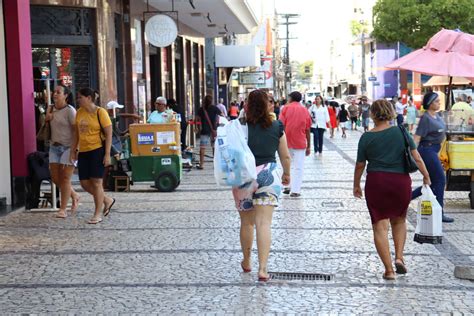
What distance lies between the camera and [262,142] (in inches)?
279

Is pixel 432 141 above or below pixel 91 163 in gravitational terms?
above

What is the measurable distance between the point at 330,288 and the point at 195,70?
25.1 m

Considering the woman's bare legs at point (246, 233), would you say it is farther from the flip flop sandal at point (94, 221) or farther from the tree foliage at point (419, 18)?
the tree foliage at point (419, 18)

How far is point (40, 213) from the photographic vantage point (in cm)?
1116

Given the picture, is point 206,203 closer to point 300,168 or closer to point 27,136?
point 300,168

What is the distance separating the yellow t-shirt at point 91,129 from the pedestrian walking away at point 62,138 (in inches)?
19.9

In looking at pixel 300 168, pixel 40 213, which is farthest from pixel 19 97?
pixel 300 168

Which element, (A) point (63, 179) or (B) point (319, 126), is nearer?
(A) point (63, 179)

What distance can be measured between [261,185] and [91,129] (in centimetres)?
364

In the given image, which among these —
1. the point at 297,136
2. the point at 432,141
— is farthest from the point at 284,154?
the point at 297,136

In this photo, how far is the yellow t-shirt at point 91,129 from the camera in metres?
9.99

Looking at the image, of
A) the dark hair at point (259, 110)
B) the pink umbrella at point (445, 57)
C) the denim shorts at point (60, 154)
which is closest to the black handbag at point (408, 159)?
the dark hair at point (259, 110)

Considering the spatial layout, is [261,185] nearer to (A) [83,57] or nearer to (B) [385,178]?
(B) [385,178]

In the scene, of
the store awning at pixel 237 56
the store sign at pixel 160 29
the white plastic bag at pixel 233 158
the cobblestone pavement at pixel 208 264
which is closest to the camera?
the cobblestone pavement at pixel 208 264
